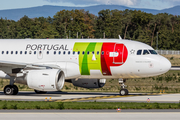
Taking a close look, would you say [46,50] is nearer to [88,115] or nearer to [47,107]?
[47,107]

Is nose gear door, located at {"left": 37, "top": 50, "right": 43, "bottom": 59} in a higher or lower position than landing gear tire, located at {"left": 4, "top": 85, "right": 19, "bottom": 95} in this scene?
higher

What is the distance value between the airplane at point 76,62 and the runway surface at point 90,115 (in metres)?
7.12

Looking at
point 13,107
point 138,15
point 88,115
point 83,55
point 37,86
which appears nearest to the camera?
point 88,115

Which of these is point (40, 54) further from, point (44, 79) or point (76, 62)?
point (44, 79)

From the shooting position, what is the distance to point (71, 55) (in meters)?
23.8

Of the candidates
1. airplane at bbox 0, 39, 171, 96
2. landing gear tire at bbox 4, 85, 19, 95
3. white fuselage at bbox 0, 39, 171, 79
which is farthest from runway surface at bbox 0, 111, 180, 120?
landing gear tire at bbox 4, 85, 19, 95

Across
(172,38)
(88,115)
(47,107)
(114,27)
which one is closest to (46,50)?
(47,107)

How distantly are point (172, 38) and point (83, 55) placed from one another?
8384cm

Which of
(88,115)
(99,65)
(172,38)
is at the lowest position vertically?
(88,115)

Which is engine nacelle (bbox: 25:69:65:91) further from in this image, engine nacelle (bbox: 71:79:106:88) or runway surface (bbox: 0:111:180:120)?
runway surface (bbox: 0:111:180:120)

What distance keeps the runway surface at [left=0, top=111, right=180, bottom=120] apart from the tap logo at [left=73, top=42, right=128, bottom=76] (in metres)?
8.53

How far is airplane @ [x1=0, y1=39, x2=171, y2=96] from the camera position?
73.6 feet

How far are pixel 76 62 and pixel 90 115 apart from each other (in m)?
9.62

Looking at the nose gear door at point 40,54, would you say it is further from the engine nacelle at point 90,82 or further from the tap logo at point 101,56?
the engine nacelle at point 90,82
